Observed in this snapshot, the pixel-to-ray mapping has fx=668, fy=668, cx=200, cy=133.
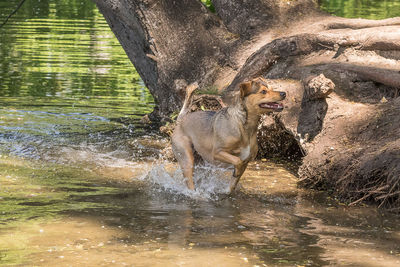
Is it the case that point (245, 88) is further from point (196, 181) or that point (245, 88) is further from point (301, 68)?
point (301, 68)

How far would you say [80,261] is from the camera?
6.49m

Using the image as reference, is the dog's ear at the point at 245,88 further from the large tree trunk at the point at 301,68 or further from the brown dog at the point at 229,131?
the large tree trunk at the point at 301,68

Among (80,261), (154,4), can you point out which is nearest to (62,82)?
(154,4)

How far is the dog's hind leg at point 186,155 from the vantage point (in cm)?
946

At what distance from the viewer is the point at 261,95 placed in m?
8.41

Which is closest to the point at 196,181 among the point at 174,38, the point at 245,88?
the point at 245,88

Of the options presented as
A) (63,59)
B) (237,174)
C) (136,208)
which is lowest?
(63,59)

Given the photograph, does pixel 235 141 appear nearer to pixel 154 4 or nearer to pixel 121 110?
pixel 154 4

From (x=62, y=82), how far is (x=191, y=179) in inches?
382

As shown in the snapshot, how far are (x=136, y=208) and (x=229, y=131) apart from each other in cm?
162

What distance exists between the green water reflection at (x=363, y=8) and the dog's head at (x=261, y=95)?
69.2 ft

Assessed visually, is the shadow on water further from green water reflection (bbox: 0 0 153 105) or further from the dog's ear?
green water reflection (bbox: 0 0 153 105)

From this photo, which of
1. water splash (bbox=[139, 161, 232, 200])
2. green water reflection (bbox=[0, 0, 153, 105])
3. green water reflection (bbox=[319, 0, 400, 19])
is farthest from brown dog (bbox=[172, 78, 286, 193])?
green water reflection (bbox=[319, 0, 400, 19])

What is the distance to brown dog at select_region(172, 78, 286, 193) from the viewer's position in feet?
27.7
